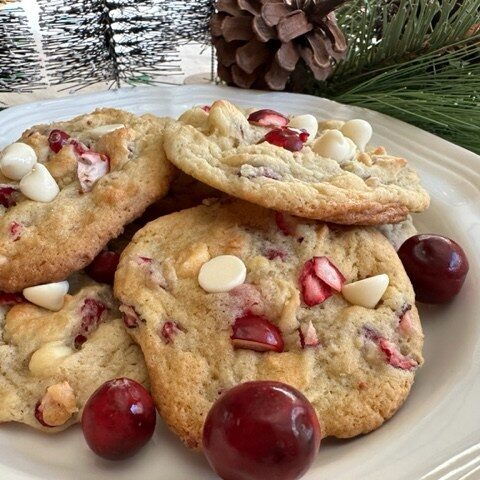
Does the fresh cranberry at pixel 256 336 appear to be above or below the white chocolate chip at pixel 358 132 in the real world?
below

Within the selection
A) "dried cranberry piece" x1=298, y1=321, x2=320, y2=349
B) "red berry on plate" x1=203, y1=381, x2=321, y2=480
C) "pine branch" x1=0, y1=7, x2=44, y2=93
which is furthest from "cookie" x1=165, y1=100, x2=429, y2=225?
"pine branch" x1=0, y1=7, x2=44, y2=93

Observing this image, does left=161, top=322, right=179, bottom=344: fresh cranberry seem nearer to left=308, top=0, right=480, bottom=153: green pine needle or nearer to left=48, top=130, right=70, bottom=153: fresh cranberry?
left=48, top=130, right=70, bottom=153: fresh cranberry

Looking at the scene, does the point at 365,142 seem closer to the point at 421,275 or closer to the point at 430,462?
the point at 421,275

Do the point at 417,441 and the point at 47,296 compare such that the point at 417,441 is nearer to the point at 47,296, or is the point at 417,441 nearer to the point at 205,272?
the point at 205,272

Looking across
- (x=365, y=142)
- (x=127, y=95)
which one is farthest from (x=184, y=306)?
(x=127, y=95)

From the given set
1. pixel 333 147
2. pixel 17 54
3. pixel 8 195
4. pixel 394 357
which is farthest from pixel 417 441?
pixel 17 54

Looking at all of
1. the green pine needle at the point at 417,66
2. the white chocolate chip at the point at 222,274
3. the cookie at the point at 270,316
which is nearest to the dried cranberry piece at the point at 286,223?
the cookie at the point at 270,316

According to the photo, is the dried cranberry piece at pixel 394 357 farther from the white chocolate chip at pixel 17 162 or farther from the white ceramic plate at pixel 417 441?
the white chocolate chip at pixel 17 162
